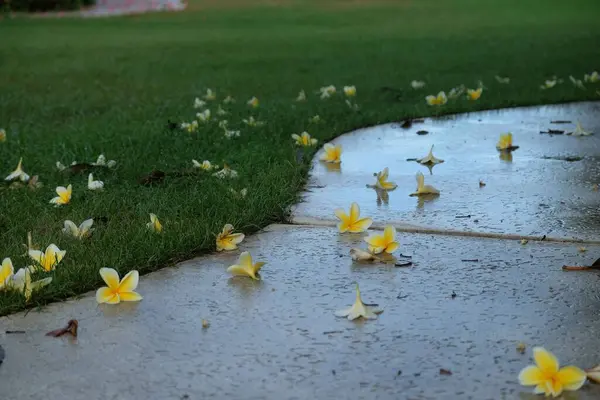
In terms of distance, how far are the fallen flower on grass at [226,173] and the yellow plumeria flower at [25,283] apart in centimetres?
137

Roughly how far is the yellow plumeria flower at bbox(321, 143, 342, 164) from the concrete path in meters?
0.92

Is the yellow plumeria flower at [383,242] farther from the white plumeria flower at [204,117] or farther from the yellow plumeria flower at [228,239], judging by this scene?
the white plumeria flower at [204,117]

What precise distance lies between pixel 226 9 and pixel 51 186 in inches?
562

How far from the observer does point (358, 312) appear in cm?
224

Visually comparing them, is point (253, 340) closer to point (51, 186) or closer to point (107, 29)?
point (51, 186)

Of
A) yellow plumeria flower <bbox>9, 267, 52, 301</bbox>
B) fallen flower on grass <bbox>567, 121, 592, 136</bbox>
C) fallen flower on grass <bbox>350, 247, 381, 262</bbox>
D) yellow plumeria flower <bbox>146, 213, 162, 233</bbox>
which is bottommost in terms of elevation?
fallen flower on grass <bbox>567, 121, 592, 136</bbox>

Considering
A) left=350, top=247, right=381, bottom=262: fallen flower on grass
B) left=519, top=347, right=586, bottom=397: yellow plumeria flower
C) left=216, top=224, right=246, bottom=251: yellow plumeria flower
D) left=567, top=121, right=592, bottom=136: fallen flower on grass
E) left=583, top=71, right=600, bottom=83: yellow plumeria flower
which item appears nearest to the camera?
left=519, top=347, right=586, bottom=397: yellow plumeria flower

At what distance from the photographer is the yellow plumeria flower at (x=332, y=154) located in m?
4.12

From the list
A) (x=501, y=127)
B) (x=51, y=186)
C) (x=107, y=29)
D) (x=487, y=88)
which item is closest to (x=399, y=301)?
(x=51, y=186)

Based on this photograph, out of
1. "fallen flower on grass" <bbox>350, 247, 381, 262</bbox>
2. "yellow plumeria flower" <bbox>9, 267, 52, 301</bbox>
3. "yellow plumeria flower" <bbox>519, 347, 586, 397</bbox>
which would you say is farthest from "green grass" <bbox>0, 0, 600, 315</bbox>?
"yellow plumeria flower" <bbox>519, 347, 586, 397</bbox>

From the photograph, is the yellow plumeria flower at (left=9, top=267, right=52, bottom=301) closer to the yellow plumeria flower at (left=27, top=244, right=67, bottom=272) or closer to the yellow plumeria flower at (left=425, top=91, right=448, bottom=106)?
the yellow plumeria flower at (left=27, top=244, right=67, bottom=272)

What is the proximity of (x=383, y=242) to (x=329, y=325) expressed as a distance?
587 millimetres

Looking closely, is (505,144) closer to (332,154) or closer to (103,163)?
(332,154)

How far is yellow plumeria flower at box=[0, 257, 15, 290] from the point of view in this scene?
2.42 metres
